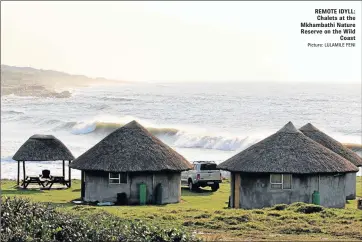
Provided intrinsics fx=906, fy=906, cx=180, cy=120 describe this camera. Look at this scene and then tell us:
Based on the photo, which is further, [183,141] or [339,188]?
[183,141]

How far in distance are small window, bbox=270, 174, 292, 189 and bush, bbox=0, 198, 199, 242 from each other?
1379cm

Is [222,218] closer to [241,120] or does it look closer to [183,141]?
[183,141]

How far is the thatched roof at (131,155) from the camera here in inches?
1576

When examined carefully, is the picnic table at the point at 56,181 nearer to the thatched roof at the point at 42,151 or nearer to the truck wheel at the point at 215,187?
the thatched roof at the point at 42,151

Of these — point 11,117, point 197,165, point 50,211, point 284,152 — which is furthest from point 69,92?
point 50,211

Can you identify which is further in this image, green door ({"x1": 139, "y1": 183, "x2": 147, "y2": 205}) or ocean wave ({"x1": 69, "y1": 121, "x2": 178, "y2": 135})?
ocean wave ({"x1": 69, "y1": 121, "x2": 178, "y2": 135})

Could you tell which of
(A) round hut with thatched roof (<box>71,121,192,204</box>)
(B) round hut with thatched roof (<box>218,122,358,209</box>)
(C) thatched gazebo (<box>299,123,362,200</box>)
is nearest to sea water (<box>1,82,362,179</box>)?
(C) thatched gazebo (<box>299,123,362,200</box>)

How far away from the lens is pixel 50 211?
26.4 meters

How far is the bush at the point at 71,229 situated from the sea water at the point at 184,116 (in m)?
57.3

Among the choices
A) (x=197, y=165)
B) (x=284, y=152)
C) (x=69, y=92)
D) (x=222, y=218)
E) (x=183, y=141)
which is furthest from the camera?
(x=69, y=92)

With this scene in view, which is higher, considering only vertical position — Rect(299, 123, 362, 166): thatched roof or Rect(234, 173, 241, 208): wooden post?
Rect(299, 123, 362, 166): thatched roof

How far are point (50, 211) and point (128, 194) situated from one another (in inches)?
558

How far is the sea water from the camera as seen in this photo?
106 meters

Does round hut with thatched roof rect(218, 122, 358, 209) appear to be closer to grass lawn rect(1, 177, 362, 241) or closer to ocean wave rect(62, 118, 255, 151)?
grass lawn rect(1, 177, 362, 241)
